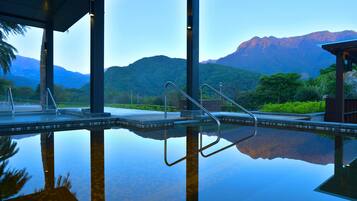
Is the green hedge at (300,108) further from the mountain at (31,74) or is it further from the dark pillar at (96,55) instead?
the mountain at (31,74)

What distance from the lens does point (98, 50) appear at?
6.24 m

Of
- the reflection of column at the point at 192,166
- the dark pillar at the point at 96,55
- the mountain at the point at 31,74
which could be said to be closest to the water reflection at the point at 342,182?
the reflection of column at the point at 192,166

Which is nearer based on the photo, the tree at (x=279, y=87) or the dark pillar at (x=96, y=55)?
the dark pillar at (x=96, y=55)

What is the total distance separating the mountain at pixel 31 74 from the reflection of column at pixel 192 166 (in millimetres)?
8567

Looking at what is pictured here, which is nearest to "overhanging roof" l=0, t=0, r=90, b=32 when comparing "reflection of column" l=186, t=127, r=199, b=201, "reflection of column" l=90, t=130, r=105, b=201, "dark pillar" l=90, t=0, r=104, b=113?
"dark pillar" l=90, t=0, r=104, b=113

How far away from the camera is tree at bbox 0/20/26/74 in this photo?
13.6 m

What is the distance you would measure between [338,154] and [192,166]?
2.02m

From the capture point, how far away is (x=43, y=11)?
305 inches

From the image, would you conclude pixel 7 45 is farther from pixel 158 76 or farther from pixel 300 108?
pixel 300 108

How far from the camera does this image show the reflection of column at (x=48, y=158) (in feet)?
8.10

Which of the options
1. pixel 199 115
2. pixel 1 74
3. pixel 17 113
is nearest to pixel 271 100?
pixel 199 115

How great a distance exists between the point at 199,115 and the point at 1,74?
38.6ft

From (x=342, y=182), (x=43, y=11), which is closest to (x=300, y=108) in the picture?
(x=342, y=182)

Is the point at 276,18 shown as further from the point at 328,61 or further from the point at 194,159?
the point at 194,159
